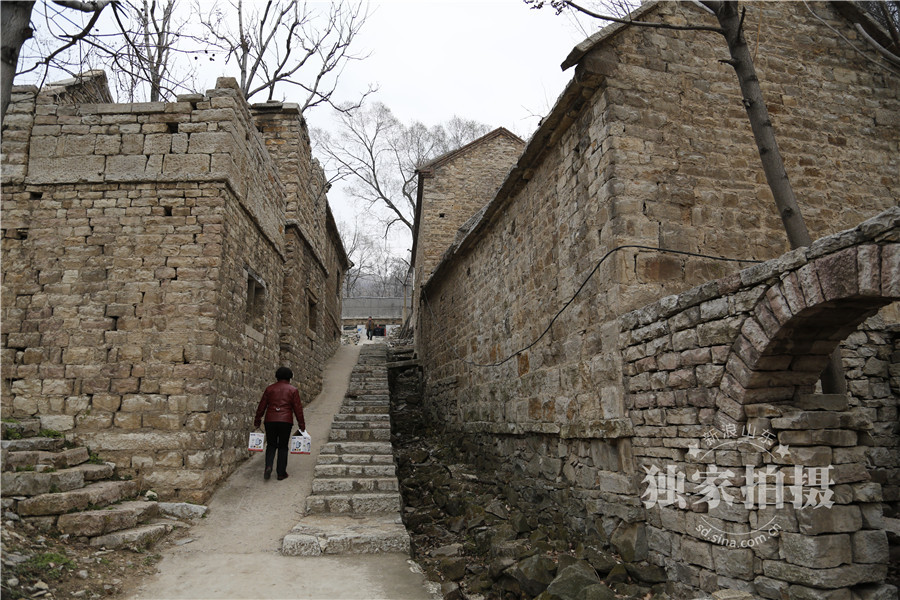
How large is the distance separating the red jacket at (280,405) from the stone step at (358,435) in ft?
4.92

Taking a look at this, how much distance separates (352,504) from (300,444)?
3.96ft

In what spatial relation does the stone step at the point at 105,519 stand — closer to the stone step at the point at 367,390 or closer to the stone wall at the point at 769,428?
the stone wall at the point at 769,428

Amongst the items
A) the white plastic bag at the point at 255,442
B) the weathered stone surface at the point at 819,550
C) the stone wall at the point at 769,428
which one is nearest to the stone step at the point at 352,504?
the white plastic bag at the point at 255,442

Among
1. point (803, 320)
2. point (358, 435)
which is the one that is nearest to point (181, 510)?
point (358, 435)

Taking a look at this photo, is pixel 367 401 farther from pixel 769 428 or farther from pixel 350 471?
pixel 769 428

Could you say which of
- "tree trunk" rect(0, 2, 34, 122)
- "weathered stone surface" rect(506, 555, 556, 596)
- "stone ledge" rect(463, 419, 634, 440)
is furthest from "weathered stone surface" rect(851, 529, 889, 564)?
"tree trunk" rect(0, 2, 34, 122)

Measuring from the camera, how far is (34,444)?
17.5ft

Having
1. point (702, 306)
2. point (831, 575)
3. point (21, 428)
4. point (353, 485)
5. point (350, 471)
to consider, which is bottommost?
point (353, 485)

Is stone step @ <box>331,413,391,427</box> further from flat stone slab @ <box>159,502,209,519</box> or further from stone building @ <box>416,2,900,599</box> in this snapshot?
flat stone slab @ <box>159,502,209,519</box>

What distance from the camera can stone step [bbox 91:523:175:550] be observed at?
464 cm

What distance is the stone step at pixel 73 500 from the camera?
4.57 meters

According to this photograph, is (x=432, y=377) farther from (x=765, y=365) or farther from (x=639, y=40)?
(x=765, y=365)

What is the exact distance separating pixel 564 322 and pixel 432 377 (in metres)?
7.61

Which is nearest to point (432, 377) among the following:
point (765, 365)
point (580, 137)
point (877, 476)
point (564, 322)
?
point (564, 322)
